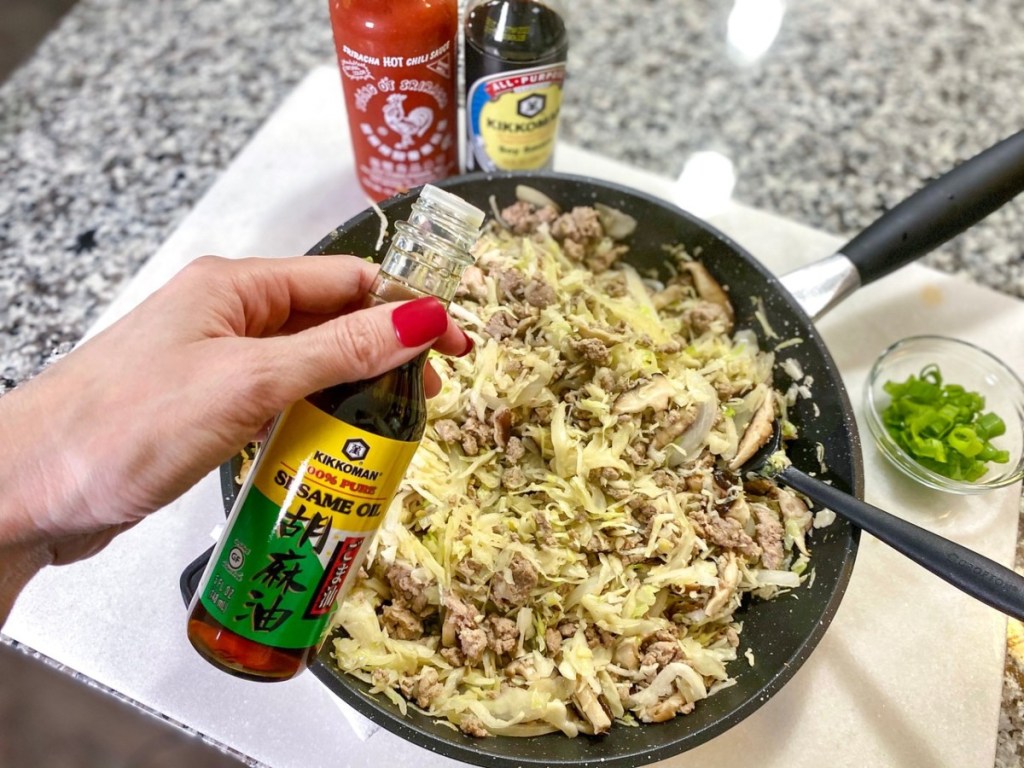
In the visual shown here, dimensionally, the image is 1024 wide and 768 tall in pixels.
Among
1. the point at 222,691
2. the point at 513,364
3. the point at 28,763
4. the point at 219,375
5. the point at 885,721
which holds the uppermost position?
the point at 219,375

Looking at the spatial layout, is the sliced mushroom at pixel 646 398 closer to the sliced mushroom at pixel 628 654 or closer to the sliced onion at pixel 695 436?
the sliced onion at pixel 695 436

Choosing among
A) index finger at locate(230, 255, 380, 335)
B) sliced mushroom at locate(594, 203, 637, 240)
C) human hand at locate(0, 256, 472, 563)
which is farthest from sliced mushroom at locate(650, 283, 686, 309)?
human hand at locate(0, 256, 472, 563)

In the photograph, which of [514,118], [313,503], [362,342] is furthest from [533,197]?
[313,503]

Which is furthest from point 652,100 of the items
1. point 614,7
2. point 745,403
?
point 745,403

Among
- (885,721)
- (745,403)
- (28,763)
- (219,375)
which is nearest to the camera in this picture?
(219,375)

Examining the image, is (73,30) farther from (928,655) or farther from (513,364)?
(928,655)

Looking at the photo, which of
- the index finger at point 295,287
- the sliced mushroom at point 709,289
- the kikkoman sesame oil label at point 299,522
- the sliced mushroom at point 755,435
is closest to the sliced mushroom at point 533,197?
the sliced mushroom at point 709,289

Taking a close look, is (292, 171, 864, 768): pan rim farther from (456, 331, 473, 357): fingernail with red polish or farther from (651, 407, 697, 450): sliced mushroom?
(456, 331, 473, 357): fingernail with red polish
